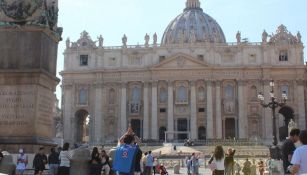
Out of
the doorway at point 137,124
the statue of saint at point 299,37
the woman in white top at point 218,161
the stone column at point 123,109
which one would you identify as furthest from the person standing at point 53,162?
the statue of saint at point 299,37

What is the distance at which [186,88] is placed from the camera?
73.2 meters

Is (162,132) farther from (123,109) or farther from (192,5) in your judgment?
(192,5)

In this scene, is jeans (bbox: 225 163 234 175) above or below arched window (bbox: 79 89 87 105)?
below

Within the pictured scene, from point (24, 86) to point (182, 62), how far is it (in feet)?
199

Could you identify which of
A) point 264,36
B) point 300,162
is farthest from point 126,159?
point 264,36

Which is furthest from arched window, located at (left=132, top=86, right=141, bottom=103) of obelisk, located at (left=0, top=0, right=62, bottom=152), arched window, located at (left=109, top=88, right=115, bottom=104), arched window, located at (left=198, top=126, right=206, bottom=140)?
obelisk, located at (left=0, top=0, right=62, bottom=152)

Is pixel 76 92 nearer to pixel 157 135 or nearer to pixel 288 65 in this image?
pixel 157 135

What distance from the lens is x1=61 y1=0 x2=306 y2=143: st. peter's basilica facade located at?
71938mm

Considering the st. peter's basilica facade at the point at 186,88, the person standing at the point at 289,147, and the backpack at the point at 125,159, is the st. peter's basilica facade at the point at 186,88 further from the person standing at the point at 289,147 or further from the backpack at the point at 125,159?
the backpack at the point at 125,159

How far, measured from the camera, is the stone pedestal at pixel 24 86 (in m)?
12.4

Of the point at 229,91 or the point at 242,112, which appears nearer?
the point at 242,112

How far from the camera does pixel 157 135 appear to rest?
7206 centimetres

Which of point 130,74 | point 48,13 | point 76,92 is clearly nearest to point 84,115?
point 76,92

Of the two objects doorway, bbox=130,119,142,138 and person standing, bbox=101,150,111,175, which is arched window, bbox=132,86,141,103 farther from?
person standing, bbox=101,150,111,175
